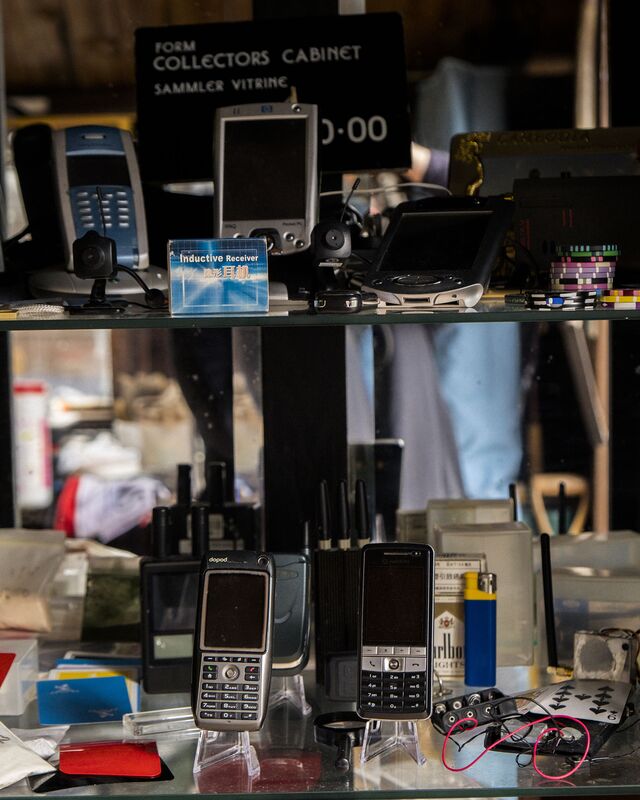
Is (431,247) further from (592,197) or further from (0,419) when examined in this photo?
(0,419)

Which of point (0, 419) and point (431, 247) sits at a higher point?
point (431, 247)

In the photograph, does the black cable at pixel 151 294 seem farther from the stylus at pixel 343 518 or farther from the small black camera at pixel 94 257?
the stylus at pixel 343 518

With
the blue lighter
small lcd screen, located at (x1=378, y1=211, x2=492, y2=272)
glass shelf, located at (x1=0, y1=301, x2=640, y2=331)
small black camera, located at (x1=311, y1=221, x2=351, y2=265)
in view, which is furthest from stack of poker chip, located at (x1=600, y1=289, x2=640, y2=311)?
A: the blue lighter

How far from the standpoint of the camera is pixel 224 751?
147cm

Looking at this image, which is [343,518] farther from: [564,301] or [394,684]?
[564,301]

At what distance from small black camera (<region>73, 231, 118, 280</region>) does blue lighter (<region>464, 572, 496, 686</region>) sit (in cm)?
67

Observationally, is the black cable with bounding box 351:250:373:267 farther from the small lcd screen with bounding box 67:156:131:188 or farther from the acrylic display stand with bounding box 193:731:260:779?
the acrylic display stand with bounding box 193:731:260:779

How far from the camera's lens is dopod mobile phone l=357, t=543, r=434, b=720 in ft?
4.66

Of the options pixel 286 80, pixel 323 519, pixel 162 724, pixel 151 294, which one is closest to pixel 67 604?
pixel 162 724

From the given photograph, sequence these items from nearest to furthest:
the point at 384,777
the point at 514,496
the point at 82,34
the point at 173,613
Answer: the point at 384,777 < the point at 173,613 < the point at 514,496 < the point at 82,34

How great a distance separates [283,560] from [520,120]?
2.95 feet

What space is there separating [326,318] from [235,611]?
0.39 metres

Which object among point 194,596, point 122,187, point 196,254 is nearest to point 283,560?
point 194,596

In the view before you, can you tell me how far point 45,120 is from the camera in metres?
2.06
